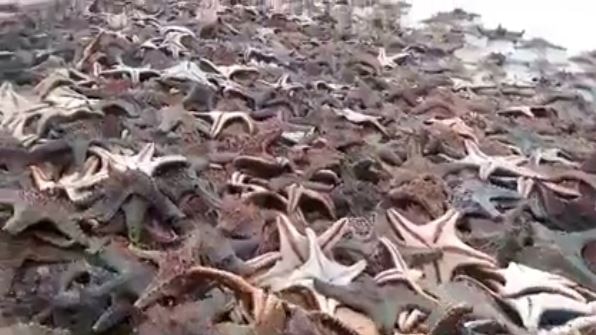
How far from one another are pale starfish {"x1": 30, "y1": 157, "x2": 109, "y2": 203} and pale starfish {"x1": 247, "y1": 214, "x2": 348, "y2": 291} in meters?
0.23

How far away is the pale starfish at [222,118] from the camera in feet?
4.20

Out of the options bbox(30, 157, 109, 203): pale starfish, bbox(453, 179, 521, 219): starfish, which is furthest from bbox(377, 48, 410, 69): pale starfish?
bbox(30, 157, 109, 203): pale starfish

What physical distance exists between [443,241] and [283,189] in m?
0.22

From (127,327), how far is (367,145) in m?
0.56

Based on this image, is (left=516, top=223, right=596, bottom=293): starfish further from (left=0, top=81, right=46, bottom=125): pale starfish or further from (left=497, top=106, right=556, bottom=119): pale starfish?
(left=0, top=81, right=46, bottom=125): pale starfish

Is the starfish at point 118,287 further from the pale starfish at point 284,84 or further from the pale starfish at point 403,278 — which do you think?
the pale starfish at point 284,84

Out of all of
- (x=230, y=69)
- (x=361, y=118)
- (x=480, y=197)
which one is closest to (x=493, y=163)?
(x=480, y=197)

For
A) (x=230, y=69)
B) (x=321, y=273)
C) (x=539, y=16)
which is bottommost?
(x=539, y=16)

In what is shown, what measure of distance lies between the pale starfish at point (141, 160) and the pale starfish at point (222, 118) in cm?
17

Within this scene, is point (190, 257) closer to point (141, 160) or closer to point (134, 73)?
point (141, 160)

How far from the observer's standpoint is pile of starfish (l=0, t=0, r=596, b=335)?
2.53 ft

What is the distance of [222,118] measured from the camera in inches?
51.8

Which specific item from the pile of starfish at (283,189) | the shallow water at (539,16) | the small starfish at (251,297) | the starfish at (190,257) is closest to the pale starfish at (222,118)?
the pile of starfish at (283,189)

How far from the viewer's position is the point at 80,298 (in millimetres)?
785
